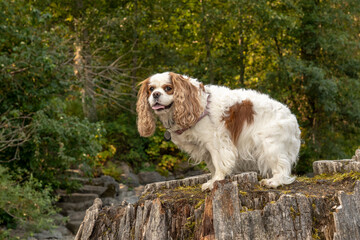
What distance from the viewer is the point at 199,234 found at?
3.27 metres

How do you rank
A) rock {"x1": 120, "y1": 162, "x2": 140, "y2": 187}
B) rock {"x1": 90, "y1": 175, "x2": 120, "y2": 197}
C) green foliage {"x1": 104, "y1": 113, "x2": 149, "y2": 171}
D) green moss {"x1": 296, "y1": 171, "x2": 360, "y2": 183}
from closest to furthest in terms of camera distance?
green moss {"x1": 296, "y1": 171, "x2": 360, "y2": 183} → rock {"x1": 90, "y1": 175, "x2": 120, "y2": 197} → rock {"x1": 120, "y1": 162, "x2": 140, "y2": 187} → green foliage {"x1": 104, "y1": 113, "x2": 149, "y2": 171}

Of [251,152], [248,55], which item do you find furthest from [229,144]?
[248,55]

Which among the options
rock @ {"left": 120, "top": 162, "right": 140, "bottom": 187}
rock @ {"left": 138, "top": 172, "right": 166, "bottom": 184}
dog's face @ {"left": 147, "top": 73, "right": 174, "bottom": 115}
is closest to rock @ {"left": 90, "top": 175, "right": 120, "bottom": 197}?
rock @ {"left": 120, "top": 162, "right": 140, "bottom": 187}

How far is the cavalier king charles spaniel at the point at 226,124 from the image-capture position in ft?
13.9

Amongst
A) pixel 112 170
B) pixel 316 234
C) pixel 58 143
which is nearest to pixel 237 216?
pixel 316 234

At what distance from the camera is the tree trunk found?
3111 millimetres

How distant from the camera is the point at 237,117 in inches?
172

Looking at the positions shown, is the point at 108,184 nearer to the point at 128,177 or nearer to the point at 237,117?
the point at 128,177

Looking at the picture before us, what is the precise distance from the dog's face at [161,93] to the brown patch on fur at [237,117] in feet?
1.92

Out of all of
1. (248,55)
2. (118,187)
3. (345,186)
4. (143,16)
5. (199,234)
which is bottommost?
(199,234)

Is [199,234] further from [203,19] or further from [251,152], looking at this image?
[203,19]

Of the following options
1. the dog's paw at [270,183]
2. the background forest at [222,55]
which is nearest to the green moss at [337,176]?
the dog's paw at [270,183]

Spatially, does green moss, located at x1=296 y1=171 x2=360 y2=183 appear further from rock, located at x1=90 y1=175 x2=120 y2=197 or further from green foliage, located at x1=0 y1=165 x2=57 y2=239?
rock, located at x1=90 y1=175 x2=120 y2=197

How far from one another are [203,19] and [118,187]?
6.10 m
